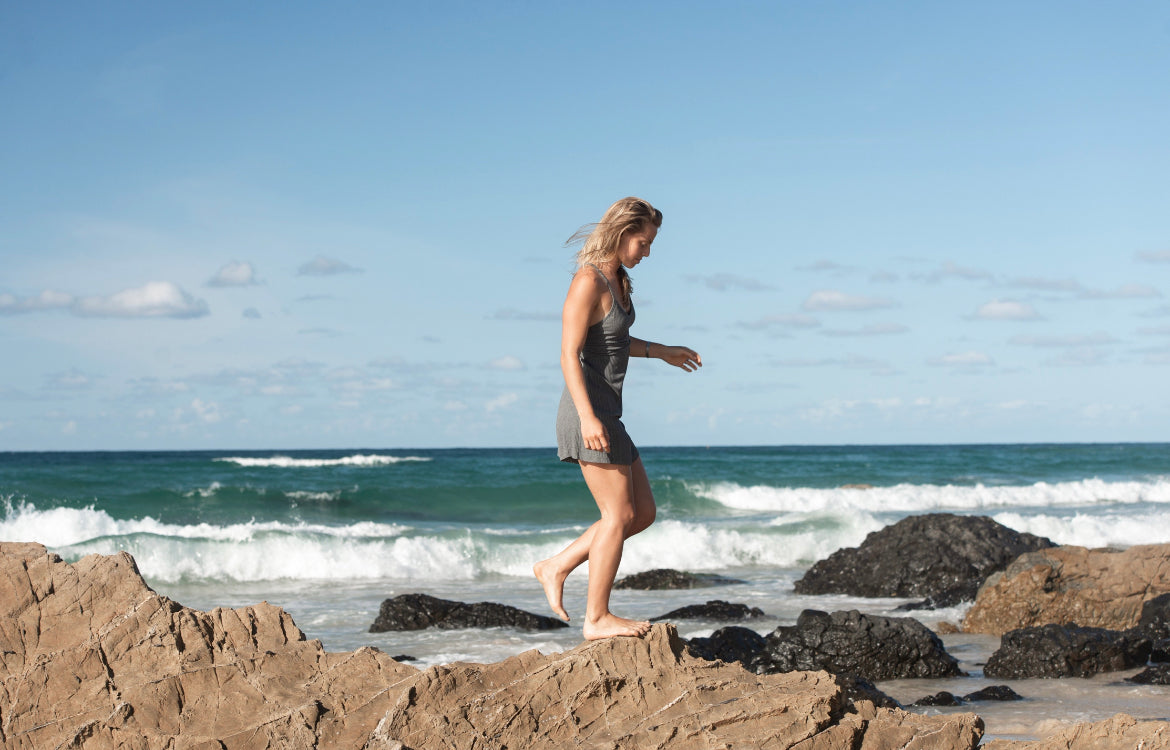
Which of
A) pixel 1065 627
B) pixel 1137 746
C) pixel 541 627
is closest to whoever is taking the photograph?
pixel 1137 746

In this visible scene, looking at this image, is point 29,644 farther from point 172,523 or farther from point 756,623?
point 172,523

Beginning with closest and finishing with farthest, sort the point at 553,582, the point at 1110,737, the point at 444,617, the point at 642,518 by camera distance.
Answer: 1. the point at 1110,737
2. the point at 642,518
3. the point at 553,582
4. the point at 444,617

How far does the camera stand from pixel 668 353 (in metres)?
4.93

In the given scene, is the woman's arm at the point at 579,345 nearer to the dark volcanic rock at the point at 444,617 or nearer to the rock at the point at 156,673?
the rock at the point at 156,673

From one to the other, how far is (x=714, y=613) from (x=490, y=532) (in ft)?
34.2

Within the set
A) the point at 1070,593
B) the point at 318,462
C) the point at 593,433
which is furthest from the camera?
the point at 318,462

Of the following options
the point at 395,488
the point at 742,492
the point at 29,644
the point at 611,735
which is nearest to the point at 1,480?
the point at 395,488

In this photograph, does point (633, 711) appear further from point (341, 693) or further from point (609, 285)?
point (609, 285)

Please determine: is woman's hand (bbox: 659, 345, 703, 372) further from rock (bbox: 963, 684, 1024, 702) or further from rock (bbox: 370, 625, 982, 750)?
rock (bbox: 963, 684, 1024, 702)

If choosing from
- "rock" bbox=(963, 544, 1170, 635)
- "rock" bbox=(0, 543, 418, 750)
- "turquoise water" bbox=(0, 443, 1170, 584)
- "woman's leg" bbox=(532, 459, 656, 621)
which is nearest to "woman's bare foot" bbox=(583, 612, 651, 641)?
"woman's leg" bbox=(532, 459, 656, 621)

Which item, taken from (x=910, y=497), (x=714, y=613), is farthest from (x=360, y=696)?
(x=910, y=497)

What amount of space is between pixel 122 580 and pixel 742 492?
27121 mm

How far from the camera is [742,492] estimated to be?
30.5 metres

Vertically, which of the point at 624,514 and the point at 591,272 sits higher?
the point at 591,272
